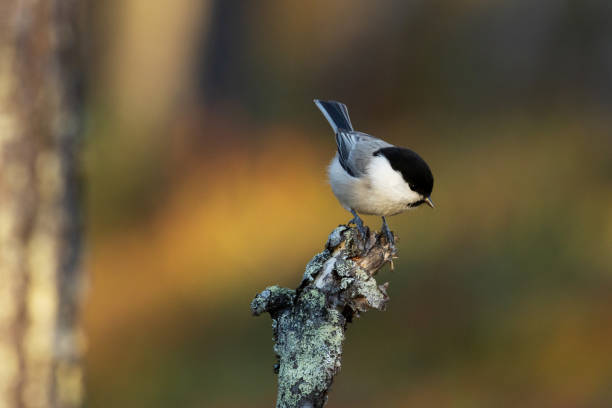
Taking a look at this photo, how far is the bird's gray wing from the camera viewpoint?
3.12m

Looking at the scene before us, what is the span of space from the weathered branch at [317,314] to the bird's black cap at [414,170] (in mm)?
853

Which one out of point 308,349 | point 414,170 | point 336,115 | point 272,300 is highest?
point 336,115

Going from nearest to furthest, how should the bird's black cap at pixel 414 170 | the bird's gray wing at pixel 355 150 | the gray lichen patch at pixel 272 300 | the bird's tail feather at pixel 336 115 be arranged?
the gray lichen patch at pixel 272 300
the bird's black cap at pixel 414 170
the bird's gray wing at pixel 355 150
the bird's tail feather at pixel 336 115

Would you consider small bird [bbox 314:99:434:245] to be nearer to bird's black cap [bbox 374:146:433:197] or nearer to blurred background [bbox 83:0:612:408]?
bird's black cap [bbox 374:146:433:197]

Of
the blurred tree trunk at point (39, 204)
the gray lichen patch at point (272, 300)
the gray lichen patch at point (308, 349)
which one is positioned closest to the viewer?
the gray lichen patch at point (308, 349)

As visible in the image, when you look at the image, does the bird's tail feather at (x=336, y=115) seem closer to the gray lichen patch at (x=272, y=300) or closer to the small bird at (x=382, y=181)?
the small bird at (x=382, y=181)

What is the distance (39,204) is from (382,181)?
1.46 m

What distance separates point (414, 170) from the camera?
276 cm

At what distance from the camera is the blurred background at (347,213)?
5.01 m

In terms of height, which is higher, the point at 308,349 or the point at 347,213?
the point at 347,213

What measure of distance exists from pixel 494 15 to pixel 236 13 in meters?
3.86

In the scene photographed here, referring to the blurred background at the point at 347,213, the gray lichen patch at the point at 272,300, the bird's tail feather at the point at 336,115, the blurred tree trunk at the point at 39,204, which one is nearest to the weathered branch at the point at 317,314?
the gray lichen patch at the point at 272,300

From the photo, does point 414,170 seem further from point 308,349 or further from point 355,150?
point 308,349

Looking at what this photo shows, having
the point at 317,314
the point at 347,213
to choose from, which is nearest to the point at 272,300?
the point at 317,314
